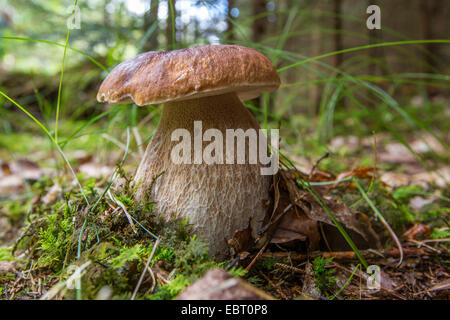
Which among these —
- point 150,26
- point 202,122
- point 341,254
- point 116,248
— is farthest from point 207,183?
point 150,26

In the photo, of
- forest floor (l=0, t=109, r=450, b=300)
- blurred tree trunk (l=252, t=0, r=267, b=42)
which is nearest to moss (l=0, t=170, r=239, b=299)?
forest floor (l=0, t=109, r=450, b=300)

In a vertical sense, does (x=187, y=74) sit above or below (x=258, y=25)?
below

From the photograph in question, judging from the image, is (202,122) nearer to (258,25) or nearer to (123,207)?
(123,207)

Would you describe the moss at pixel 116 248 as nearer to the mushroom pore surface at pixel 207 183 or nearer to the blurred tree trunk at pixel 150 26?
the mushroom pore surface at pixel 207 183

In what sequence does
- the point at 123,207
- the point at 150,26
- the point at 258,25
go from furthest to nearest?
the point at 258,25, the point at 150,26, the point at 123,207

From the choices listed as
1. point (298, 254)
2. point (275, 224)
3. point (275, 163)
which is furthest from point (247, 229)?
point (275, 163)
